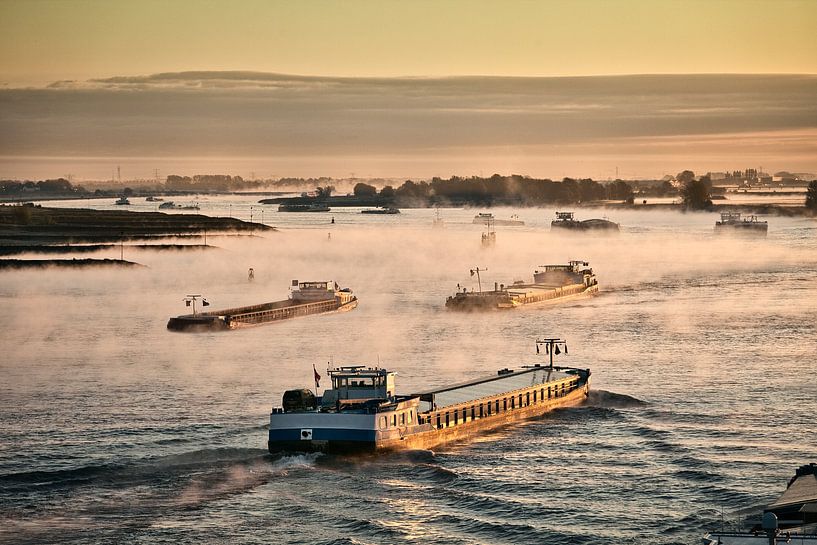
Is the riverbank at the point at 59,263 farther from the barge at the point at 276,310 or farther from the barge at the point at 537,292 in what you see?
the barge at the point at 537,292

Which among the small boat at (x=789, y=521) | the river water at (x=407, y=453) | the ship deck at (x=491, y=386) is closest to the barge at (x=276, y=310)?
the river water at (x=407, y=453)

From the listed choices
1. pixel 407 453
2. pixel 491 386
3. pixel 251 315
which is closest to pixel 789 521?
pixel 407 453

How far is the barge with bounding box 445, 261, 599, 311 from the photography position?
135375 millimetres

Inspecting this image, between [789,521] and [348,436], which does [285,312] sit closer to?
[348,436]

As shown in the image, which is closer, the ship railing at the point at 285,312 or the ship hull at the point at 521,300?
the ship railing at the point at 285,312

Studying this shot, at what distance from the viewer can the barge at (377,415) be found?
2365 inches

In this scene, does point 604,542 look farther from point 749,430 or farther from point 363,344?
point 363,344

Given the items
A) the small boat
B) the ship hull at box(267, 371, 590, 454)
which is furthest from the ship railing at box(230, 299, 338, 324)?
the small boat

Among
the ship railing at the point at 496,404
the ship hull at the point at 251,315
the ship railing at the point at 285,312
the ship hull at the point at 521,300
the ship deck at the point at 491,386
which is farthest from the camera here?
the ship hull at the point at 521,300

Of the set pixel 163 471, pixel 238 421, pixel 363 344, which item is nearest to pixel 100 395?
pixel 238 421

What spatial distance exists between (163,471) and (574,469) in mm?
18363

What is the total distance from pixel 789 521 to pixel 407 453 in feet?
66.4

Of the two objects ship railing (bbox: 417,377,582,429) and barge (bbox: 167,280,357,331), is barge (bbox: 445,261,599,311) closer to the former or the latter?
barge (bbox: 167,280,357,331)

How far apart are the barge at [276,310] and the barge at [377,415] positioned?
45716 millimetres
